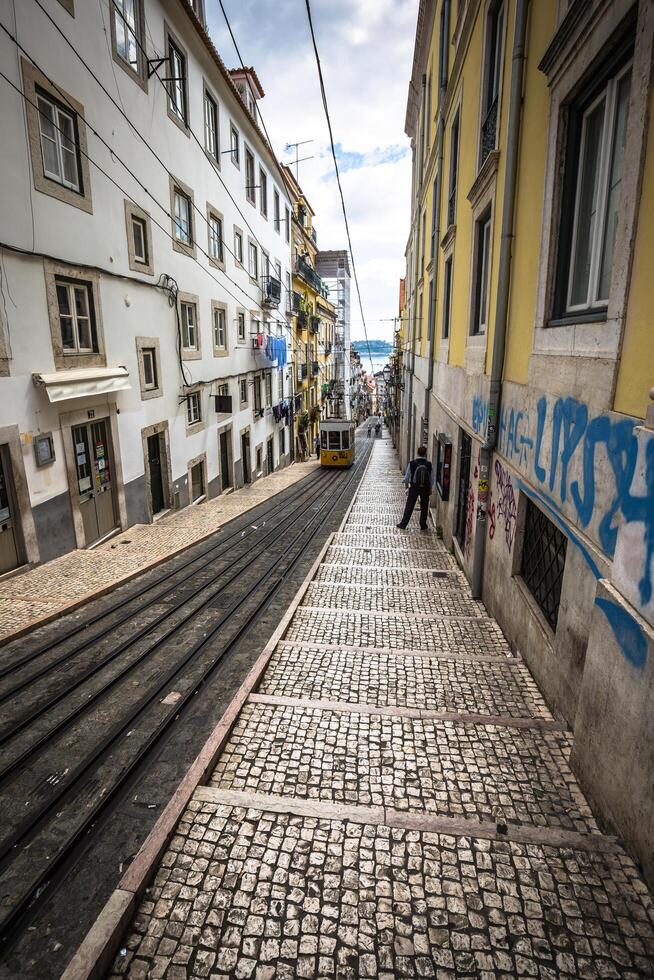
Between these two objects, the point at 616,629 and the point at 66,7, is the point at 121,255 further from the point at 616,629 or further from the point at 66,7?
the point at 616,629

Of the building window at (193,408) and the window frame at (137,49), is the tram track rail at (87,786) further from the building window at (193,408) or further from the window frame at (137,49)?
the window frame at (137,49)

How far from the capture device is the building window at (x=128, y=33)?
32.9 ft

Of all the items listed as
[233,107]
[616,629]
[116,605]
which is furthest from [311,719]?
[233,107]

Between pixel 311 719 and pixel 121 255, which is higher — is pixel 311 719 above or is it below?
below

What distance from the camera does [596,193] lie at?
383cm

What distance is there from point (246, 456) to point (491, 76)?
54.5 ft

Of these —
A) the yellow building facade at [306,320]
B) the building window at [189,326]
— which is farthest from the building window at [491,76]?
the yellow building facade at [306,320]

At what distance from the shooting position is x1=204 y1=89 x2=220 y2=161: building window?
49.6 feet

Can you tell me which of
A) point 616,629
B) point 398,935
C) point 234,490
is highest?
point 616,629

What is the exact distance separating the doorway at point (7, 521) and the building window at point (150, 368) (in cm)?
495

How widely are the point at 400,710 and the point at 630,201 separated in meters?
4.08

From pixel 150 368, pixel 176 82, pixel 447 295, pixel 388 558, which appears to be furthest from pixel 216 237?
pixel 388 558

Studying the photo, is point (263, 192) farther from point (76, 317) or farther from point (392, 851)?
point (392, 851)

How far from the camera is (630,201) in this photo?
2938mm
